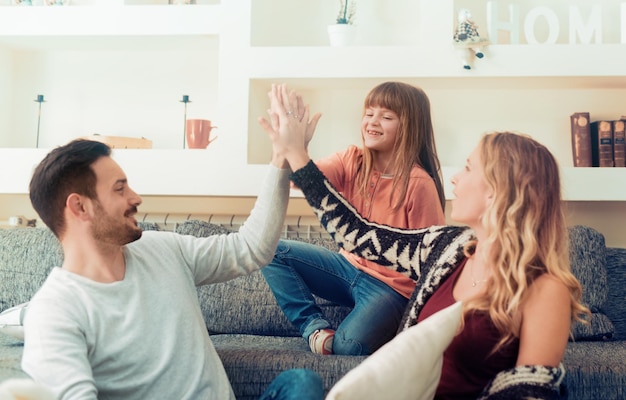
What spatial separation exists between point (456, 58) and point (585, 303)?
1.14 m

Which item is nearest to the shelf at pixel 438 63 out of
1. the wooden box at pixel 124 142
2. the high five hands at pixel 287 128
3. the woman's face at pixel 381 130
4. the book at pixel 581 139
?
the book at pixel 581 139

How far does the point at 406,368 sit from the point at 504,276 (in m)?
0.32

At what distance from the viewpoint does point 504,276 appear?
1.39 m

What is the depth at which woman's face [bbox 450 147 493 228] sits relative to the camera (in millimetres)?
1529

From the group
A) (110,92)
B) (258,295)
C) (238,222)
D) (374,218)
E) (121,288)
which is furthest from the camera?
(110,92)

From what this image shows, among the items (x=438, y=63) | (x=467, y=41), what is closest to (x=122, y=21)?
(x=438, y=63)

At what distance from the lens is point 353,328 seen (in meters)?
2.02

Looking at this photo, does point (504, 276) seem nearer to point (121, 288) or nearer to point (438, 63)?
point (121, 288)

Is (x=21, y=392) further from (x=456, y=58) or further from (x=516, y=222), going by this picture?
(x=456, y=58)

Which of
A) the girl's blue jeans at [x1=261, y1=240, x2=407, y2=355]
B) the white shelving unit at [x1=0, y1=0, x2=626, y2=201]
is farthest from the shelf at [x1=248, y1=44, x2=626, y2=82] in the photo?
the girl's blue jeans at [x1=261, y1=240, x2=407, y2=355]

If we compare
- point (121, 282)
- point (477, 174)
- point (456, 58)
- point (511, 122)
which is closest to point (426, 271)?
point (477, 174)

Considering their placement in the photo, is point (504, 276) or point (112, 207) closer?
point (504, 276)

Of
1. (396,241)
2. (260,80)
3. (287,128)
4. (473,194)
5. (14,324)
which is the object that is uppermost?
(260,80)

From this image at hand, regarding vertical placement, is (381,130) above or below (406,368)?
above
